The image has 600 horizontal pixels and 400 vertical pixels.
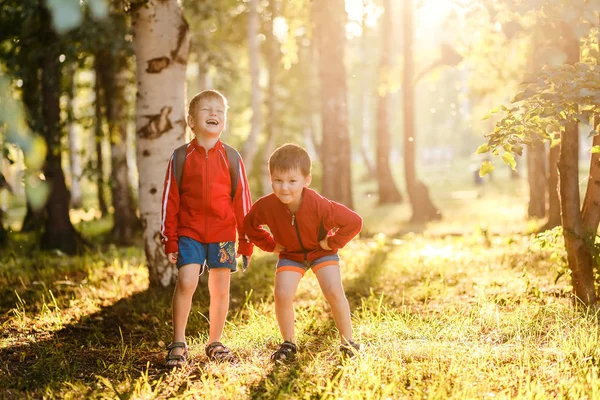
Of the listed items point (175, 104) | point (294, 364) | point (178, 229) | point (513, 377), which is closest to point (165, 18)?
point (175, 104)

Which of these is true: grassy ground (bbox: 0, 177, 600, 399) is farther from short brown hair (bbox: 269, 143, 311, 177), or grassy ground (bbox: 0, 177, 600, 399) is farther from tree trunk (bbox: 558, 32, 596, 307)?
short brown hair (bbox: 269, 143, 311, 177)

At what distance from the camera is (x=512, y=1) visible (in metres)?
4.92

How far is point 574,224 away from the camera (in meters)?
5.45

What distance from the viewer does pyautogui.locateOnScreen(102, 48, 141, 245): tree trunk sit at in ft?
41.8

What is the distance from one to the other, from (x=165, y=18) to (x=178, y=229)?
329cm

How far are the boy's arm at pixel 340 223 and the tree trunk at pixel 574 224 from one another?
201cm

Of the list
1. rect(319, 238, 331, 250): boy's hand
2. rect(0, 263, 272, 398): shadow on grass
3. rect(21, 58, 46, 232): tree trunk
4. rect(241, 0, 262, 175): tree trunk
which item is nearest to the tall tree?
rect(21, 58, 46, 232): tree trunk

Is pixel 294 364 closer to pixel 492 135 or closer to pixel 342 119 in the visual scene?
pixel 492 135

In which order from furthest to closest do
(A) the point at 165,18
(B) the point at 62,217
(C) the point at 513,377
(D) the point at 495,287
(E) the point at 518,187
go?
(E) the point at 518,187 < (B) the point at 62,217 < (A) the point at 165,18 < (D) the point at 495,287 < (C) the point at 513,377

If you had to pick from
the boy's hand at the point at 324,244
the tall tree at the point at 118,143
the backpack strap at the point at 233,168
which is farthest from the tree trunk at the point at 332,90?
the boy's hand at the point at 324,244

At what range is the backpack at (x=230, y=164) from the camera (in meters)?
4.74

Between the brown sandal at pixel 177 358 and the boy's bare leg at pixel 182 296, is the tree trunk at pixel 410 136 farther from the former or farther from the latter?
the brown sandal at pixel 177 358

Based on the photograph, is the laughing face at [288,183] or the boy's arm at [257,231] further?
the boy's arm at [257,231]

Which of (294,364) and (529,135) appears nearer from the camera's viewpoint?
(294,364)
